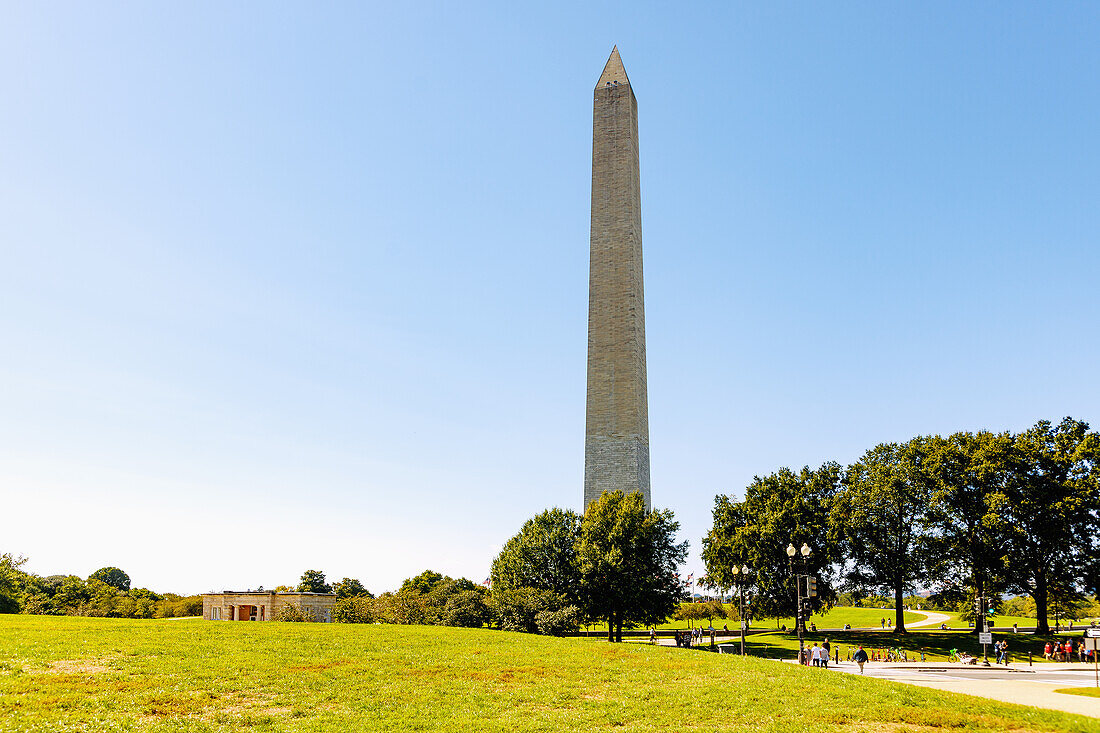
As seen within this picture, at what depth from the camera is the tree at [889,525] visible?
51062mm

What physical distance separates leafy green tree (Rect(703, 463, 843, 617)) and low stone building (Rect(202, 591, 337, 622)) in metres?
27.9

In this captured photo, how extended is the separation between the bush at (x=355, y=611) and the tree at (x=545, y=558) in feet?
28.6

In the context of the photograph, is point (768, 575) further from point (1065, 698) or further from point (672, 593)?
point (1065, 698)

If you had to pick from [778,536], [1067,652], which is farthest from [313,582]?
[1067,652]

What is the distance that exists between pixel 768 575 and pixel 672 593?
27.3 feet

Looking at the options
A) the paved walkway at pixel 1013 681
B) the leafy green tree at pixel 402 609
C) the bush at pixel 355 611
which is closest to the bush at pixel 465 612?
the leafy green tree at pixel 402 609

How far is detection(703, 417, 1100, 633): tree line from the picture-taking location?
1832 inches

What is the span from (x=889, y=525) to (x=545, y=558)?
79.5ft

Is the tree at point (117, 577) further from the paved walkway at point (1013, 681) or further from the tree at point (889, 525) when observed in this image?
the paved walkway at point (1013, 681)

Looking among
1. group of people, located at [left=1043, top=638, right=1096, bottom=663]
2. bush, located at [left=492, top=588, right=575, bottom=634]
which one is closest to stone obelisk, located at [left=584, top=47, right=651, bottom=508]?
bush, located at [left=492, top=588, right=575, bottom=634]

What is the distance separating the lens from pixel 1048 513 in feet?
151

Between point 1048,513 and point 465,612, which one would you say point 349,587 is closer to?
point 465,612

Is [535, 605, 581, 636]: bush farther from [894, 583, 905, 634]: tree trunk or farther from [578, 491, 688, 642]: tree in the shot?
[894, 583, 905, 634]: tree trunk

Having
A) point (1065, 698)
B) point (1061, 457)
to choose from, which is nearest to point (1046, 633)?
point (1061, 457)
